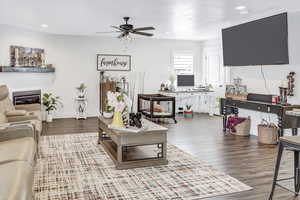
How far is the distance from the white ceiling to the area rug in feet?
7.96

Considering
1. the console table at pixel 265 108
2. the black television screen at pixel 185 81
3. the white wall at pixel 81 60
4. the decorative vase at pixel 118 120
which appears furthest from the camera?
the black television screen at pixel 185 81

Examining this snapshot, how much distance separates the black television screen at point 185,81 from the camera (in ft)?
29.1

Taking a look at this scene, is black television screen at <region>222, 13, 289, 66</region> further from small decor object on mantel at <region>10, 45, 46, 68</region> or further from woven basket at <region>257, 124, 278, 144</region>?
small decor object on mantel at <region>10, 45, 46, 68</region>

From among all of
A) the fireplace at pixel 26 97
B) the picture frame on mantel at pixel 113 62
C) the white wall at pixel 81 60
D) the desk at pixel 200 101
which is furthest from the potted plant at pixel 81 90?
the desk at pixel 200 101

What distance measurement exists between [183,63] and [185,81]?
2.42 ft

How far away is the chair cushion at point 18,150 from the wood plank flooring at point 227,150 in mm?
1964

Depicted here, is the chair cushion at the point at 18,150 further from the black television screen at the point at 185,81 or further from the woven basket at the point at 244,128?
the black television screen at the point at 185,81

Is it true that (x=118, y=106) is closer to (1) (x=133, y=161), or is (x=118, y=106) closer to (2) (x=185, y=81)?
(1) (x=133, y=161)

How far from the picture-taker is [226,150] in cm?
472

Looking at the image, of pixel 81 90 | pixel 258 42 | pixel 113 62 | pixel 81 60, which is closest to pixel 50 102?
pixel 81 90

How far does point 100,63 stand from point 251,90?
437 centimetres

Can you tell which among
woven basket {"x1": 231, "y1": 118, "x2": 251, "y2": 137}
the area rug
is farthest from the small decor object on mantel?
woven basket {"x1": 231, "y1": 118, "x2": 251, "y2": 137}

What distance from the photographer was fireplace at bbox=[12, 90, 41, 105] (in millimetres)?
6714

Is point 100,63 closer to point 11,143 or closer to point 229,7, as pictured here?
point 229,7
